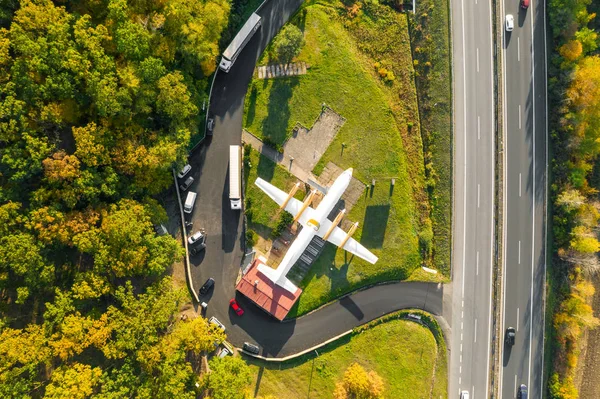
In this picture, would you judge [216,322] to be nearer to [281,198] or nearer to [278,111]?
[281,198]

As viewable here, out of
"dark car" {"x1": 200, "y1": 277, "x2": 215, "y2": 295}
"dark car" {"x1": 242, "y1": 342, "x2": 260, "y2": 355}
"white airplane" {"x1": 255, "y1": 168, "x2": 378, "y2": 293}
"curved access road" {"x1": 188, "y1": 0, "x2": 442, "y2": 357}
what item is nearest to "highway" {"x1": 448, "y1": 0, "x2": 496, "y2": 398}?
"curved access road" {"x1": 188, "y1": 0, "x2": 442, "y2": 357}

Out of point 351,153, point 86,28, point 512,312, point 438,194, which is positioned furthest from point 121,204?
point 512,312

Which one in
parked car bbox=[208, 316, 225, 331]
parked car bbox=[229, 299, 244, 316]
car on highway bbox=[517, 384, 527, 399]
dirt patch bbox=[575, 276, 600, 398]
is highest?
dirt patch bbox=[575, 276, 600, 398]

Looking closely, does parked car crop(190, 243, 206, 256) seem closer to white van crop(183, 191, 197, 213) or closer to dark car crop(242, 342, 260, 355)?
white van crop(183, 191, 197, 213)

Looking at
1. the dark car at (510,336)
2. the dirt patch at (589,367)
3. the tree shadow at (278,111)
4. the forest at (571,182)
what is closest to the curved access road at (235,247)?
the tree shadow at (278,111)

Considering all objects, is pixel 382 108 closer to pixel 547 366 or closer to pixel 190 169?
pixel 190 169

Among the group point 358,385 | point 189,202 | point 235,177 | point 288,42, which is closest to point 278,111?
point 288,42

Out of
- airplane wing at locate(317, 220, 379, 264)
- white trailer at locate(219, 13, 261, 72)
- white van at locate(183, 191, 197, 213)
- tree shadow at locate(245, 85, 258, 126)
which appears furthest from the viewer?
tree shadow at locate(245, 85, 258, 126)
